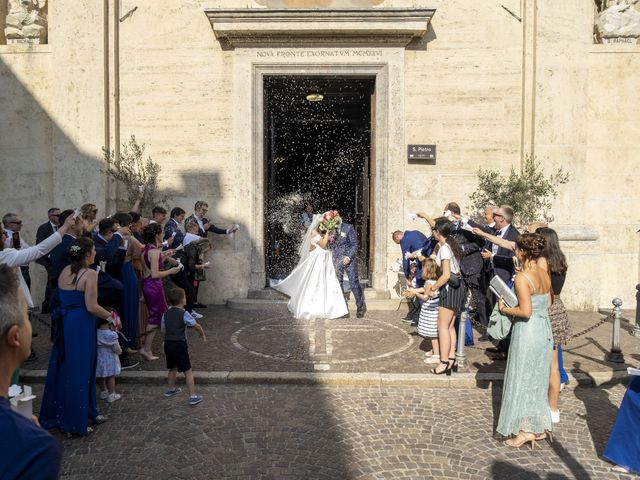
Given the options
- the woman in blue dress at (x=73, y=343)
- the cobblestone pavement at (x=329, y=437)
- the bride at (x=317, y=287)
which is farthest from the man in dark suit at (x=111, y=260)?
the bride at (x=317, y=287)

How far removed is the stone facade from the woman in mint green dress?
6.03 m

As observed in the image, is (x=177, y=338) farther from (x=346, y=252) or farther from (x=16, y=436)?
(x=346, y=252)

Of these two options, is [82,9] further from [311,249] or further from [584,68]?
[584,68]

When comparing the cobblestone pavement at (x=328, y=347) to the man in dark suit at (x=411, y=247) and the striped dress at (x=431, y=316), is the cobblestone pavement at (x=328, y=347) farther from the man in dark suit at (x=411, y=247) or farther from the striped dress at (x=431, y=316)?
the striped dress at (x=431, y=316)

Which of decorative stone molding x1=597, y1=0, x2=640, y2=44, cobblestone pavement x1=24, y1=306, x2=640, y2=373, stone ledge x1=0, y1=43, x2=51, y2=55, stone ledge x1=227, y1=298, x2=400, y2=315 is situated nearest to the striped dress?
cobblestone pavement x1=24, y1=306, x2=640, y2=373

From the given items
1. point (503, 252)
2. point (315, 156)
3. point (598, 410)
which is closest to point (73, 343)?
point (598, 410)

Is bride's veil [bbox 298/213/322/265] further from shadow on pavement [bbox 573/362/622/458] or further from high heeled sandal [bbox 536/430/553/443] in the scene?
high heeled sandal [bbox 536/430/553/443]

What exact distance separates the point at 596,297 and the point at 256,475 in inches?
334

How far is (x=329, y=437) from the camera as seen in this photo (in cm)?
472

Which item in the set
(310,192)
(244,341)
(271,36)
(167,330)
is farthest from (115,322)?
(310,192)

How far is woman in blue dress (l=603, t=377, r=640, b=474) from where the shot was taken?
4.09m

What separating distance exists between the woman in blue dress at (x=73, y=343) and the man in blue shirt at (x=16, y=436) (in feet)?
11.1

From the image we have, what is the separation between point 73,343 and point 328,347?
365cm

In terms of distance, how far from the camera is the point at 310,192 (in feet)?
67.7
